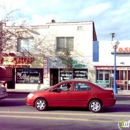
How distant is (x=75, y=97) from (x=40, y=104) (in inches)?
63.8

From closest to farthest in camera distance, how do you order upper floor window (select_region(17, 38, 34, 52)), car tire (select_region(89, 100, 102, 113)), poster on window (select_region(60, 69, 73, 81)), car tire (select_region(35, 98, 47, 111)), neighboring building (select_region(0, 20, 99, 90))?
car tire (select_region(89, 100, 102, 113)) → car tire (select_region(35, 98, 47, 111)) → neighboring building (select_region(0, 20, 99, 90)) → poster on window (select_region(60, 69, 73, 81)) → upper floor window (select_region(17, 38, 34, 52))

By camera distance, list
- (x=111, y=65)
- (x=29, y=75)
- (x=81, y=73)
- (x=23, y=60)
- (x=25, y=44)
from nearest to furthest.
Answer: (x=111, y=65) < (x=81, y=73) < (x=23, y=60) < (x=29, y=75) < (x=25, y=44)

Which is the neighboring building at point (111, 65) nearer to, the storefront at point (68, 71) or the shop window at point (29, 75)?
the storefront at point (68, 71)

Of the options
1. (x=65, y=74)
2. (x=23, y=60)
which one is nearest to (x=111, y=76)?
(x=65, y=74)

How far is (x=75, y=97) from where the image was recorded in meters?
10.9

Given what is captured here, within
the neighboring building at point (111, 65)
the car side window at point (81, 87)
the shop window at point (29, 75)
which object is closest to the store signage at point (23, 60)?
the shop window at point (29, 75)

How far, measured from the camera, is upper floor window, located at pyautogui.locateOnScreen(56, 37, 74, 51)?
26.7m

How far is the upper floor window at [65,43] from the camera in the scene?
26.7 m

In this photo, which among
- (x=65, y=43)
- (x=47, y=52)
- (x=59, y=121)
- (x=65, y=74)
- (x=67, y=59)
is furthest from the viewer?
(x=47, y=52)

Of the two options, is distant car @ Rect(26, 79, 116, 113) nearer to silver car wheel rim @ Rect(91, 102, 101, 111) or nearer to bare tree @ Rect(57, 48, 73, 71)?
silver car wheel rim @ Rect(91, 102, 101, 111)

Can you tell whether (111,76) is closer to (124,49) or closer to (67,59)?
(124,49)

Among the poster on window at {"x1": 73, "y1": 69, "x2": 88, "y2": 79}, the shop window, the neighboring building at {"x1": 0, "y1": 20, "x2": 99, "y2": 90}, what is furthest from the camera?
the shop window

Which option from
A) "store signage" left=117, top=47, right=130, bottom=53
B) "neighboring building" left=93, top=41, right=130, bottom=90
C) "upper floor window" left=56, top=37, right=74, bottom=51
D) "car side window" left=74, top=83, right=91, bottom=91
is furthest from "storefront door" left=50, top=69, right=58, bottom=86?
"car side window" left=74, top=83, right=91, bottom=91

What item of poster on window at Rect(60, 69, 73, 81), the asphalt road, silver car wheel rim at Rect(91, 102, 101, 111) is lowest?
the asphalt road
